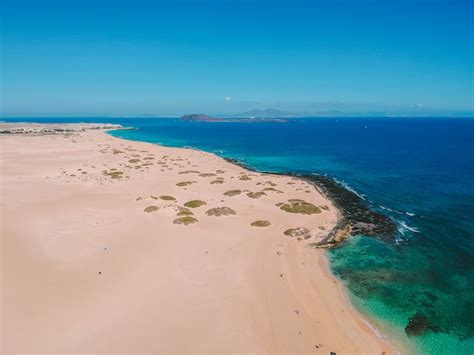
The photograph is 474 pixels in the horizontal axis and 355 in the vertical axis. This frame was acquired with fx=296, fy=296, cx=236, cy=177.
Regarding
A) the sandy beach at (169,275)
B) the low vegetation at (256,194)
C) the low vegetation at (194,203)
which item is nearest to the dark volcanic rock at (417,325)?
the sandy beach at (169,275)

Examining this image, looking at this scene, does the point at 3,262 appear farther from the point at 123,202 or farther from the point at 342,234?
the point at 342,234

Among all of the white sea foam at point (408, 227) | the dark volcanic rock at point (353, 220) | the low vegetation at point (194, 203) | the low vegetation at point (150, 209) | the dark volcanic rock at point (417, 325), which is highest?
the low vegetation at point (150, 209)

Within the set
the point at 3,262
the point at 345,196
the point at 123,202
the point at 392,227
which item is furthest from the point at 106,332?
the point at 345,196

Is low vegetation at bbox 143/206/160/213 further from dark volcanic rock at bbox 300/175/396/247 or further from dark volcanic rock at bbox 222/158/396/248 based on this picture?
dark volcanic rock at bbox 300/175/396/247

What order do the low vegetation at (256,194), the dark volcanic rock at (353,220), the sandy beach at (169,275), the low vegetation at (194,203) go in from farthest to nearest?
the low vegetation at (256,194) → the low vegetation at (194,203) → the dark volcanic rock at (353,220) → the sandy beach at (169,275)

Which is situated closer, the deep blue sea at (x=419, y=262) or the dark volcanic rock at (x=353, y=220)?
the deep blue sea at (x=419, y=262)

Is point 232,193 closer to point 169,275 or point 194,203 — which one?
point 194,203

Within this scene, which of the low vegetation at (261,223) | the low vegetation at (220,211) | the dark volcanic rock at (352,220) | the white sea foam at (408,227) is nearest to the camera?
the dark volcanic rock at (352,220)

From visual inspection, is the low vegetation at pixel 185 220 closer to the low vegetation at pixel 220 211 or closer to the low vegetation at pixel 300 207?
the low vegetation at pixel 220 211

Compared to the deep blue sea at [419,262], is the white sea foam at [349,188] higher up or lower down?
higher up

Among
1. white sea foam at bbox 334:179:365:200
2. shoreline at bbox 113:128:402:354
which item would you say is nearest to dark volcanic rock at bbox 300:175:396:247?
shoreline at bbox 113:128:402:354
